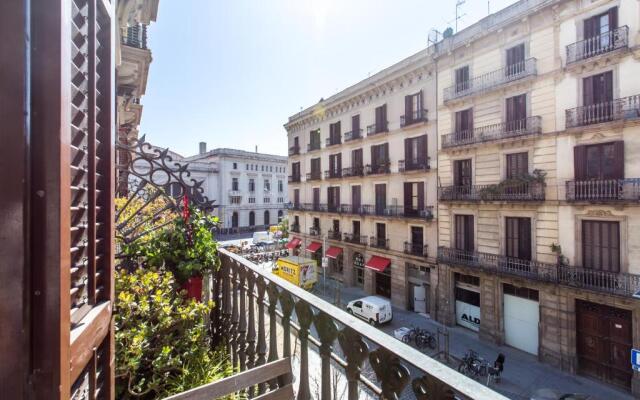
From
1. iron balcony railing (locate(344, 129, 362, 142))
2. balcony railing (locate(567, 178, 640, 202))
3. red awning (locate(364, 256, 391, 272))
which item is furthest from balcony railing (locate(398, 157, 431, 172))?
balcony railing (locate(567, 178, 640, 202))

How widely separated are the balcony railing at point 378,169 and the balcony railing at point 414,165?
1030mm

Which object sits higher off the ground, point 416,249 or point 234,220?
point 416,249

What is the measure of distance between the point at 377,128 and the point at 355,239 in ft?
27.0

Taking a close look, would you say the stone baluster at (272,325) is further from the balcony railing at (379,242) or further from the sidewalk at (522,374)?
the balcony railing at (379,242)

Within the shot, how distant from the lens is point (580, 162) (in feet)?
43.7

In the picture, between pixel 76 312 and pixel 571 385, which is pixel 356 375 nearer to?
pixel 76 312

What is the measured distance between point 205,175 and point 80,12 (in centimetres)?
5347

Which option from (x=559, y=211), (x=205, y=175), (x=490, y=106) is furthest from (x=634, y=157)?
(x=205, y=175)

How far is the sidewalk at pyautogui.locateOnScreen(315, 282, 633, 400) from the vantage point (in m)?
12.2

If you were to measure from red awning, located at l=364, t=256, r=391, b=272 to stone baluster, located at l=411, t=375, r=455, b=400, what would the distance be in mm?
20762

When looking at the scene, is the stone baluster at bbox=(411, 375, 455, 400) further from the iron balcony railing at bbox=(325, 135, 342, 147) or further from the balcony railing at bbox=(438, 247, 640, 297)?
the iron balcony railing at bbox=(325, 135, 342, 147)

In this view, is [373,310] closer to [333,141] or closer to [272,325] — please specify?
[333,141]

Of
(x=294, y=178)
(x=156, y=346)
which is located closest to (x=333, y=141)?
(x=294, y=178)

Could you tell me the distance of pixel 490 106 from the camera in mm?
16234
